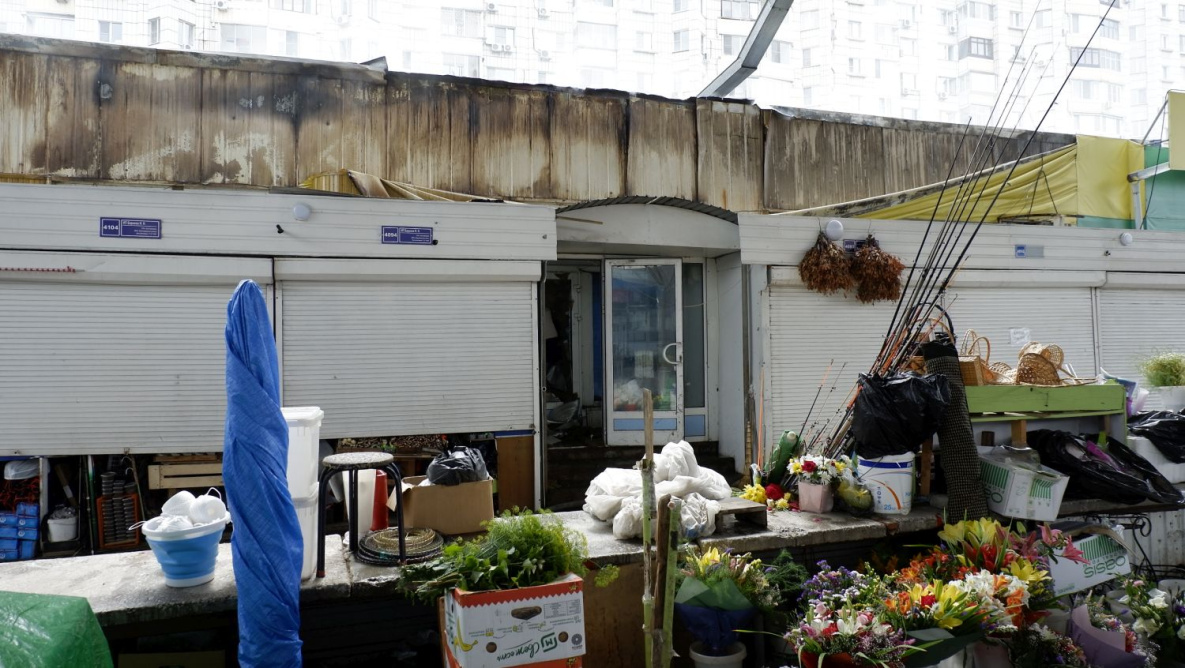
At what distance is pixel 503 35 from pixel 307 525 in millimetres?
28561

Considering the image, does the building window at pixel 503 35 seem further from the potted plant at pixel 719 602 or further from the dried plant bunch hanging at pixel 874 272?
the potted plant at pixel 719 602

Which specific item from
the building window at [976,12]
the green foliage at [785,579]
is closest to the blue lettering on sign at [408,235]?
the green foliage at [785,579]

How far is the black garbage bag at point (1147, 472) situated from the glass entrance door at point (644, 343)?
4572 millimetres

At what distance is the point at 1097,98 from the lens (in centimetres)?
3941

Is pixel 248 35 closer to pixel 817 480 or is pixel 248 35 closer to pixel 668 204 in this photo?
pixel 668 204

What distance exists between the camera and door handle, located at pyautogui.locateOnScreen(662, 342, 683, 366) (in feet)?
29.1

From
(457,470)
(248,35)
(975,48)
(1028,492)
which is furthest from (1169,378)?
(975,48)

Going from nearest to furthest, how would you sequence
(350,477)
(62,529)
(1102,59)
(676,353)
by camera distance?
1. (350,477)
2. (62,529)
3. (676,353)
4. (1102,59)

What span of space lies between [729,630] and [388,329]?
4.79 metres

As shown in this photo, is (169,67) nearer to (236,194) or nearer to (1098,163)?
(236,194)

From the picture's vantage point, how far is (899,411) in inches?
175

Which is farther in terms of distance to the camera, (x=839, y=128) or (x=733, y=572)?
(x=839, y=128)

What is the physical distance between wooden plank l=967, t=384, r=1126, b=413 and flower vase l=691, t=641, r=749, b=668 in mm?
2456

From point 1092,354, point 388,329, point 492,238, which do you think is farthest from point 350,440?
point 1092,354
